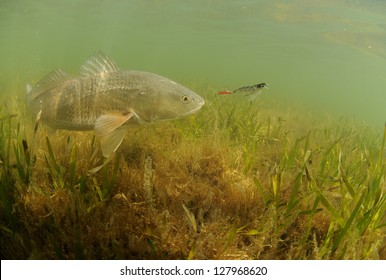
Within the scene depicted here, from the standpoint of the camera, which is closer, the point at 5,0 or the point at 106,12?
the point at 5,0

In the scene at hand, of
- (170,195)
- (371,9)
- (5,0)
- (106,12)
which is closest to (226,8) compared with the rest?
(371,9)

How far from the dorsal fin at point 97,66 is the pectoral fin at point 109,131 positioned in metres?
0.75

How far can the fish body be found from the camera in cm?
343

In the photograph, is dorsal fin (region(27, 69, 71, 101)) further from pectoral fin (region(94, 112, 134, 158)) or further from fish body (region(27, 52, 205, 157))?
pectoral fin (region(94, 112, 134, 158))

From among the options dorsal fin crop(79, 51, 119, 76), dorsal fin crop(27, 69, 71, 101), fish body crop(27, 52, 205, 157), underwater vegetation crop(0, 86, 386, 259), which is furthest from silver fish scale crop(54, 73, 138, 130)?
underwater vegetation crop(0, 86, 386, 259)

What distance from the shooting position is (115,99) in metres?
3.44

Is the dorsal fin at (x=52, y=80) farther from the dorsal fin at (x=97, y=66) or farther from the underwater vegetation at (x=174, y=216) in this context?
the underwater vegetation at (x=174, y=216)

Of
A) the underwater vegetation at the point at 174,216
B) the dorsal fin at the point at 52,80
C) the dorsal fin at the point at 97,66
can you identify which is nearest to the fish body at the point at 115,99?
the dorsal fin at the point at 97,66

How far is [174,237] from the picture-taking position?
2459 mm

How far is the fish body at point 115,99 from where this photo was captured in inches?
135
